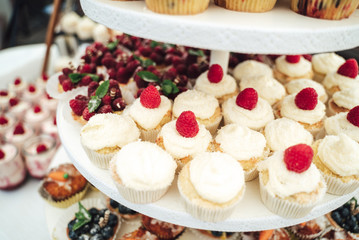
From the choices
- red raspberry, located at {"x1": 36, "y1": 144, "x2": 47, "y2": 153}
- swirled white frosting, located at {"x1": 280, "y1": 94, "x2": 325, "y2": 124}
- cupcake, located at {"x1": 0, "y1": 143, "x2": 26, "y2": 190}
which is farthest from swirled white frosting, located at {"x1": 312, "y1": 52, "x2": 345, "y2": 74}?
cupcake, located at {"x1": 0, "y1": 143, "x2": 26, "y2": 190}

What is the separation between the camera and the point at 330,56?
74.8 inches

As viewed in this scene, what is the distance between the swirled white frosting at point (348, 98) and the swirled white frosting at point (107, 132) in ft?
3.45

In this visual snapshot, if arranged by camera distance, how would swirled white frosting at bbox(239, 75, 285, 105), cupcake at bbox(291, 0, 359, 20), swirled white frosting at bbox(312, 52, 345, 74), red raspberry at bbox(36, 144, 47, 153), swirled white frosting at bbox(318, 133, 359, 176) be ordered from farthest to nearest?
red raspberry at bbox(36, 144, 47, 153) < swirled white frosting at bbox(312, 52, 345, 74) < swirled white frosting at bbox(239, 75, 285, 105) < swirled white frosting at bbox(318, 133, 359, 176) < cupcake at bbox(291, 0, 359, 20)

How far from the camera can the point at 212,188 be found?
0.94 meters

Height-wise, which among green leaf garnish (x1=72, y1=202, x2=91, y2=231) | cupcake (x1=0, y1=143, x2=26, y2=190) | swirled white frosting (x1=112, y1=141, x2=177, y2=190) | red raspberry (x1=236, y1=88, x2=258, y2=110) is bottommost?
cupcake (x1=0, y1=143, x2=26, y2=190)

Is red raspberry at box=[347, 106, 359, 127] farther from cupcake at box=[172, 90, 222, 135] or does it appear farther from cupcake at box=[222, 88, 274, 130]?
cupcake at box=[172, 90, 222, 135]

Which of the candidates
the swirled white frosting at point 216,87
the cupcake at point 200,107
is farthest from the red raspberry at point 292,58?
the cupcake at point 200,107

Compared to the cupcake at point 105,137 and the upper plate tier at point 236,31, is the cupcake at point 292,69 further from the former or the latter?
the cupcake at point 105,137

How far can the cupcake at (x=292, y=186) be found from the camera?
3.12ft

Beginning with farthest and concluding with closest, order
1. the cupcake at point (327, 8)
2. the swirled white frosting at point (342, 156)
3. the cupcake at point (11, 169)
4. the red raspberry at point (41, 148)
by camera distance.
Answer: the red raspberry at point (41, 148) < the cupcake at point (11, 169) < the swirled white frosting at point (342, 156) < the cupcake at point (327, 8)

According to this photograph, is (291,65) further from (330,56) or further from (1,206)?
(1,206)

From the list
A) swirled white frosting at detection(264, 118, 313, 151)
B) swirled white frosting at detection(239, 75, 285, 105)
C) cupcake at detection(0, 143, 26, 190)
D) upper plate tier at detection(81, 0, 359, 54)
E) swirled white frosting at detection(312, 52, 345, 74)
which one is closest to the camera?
upper plate tier at detection(81, 0, 359, 54)

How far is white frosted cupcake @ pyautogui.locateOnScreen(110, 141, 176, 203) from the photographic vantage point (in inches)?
A: 38.3

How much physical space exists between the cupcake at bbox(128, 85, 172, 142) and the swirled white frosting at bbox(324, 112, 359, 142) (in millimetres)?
727
